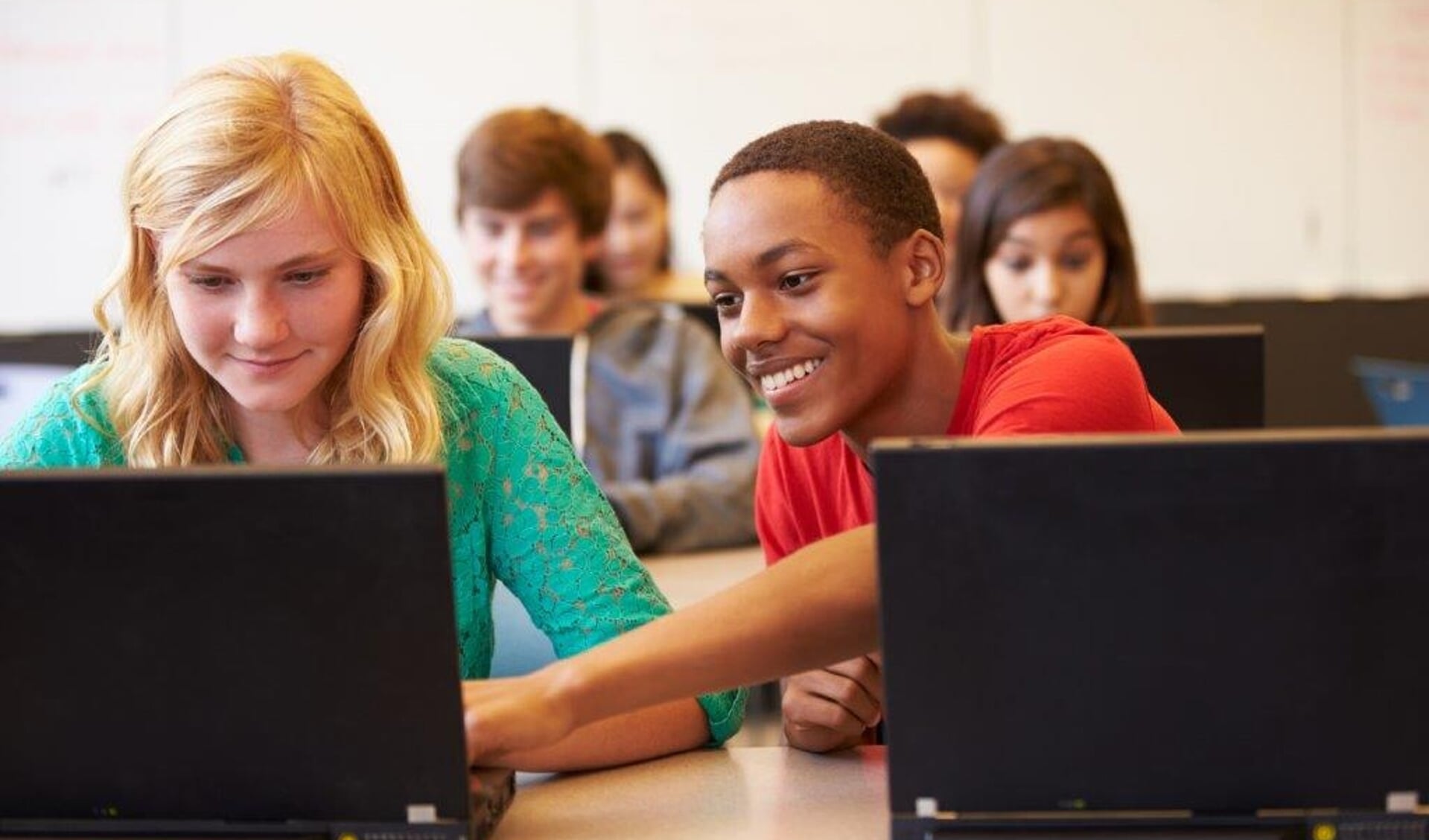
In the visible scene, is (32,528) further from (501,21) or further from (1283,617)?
(501,21)

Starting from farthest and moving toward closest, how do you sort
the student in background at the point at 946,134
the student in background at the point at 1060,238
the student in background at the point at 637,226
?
the student in background at the point at 637,226 → the student in background at the point at 946,134 → the student in background at the point at 1060,238

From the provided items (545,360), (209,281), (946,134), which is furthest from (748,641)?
(946,134)

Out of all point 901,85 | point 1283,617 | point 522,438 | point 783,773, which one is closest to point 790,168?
point 522,438

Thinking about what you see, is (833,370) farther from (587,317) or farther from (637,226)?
(637,226)

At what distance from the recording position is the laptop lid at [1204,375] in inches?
77.3

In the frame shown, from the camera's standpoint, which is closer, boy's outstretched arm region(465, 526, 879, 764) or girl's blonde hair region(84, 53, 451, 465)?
boy's outstretched arm region(465, 526, 879, 764)

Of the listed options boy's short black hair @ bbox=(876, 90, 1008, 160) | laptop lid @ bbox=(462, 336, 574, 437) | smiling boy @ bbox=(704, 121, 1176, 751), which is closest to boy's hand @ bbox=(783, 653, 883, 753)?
smiling boy @ bbox=(704, 121, 1176, 751)

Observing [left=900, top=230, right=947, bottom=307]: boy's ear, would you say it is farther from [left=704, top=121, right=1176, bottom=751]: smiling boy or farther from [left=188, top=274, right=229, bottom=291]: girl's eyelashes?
[left=188, top=274, right=229, bottom=291]: girl's eyelashes

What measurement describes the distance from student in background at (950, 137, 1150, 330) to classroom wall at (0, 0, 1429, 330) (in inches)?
85.7

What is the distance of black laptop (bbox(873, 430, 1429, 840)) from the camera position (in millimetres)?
998

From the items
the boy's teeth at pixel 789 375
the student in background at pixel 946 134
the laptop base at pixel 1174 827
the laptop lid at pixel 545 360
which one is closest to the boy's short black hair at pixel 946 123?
the student in background at pixel 946 134

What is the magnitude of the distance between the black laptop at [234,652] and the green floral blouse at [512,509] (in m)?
0.40

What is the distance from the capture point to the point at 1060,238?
8.85 feet

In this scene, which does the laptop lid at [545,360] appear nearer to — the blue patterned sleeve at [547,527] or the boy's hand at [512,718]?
the blue patterned sleeve at [547,527]
